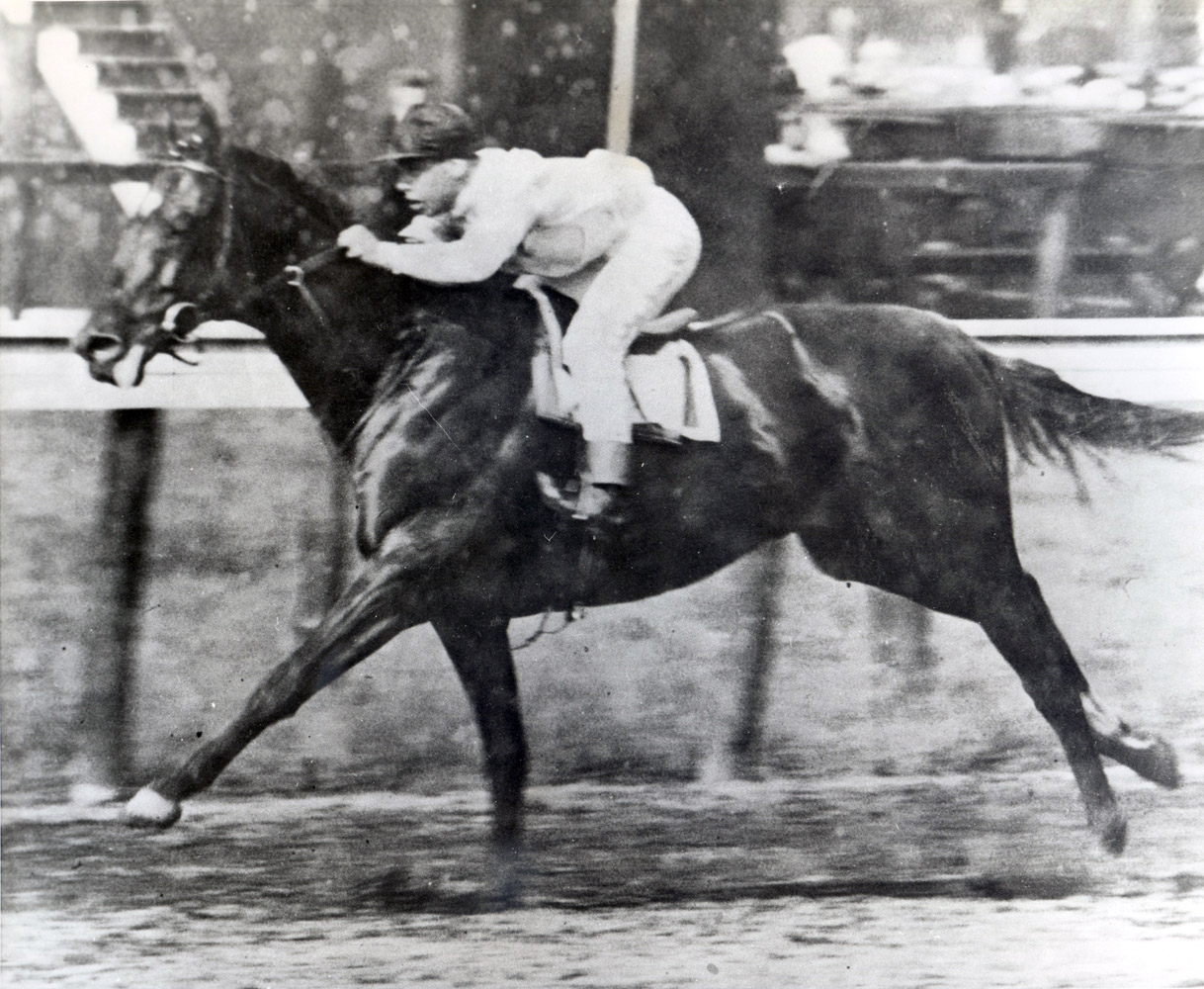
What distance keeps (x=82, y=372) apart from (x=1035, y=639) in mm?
3701

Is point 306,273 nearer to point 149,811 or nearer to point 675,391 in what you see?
point 675,391

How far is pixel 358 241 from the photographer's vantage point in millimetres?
4578

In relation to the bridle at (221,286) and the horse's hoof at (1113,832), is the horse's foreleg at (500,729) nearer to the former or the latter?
the bridle at (221,286)

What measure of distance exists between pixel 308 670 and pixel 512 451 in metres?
1.07

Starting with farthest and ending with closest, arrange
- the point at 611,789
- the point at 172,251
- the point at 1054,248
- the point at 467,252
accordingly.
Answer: the point at 1054,248
the point at 611,789
the point at 467,252
the point at 172,251

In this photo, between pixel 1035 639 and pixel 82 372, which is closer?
pixel 82 372

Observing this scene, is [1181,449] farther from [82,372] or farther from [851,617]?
[82,372]

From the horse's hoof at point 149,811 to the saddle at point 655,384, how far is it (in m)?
1.93

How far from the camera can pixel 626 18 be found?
464 centimetres

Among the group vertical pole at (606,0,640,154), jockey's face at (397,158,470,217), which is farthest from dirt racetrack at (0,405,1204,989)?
vertical pole at (606,0,640,154)

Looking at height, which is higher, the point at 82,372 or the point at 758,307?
the point at 758,307

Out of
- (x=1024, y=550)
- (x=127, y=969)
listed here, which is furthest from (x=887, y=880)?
(x=127, y=969)

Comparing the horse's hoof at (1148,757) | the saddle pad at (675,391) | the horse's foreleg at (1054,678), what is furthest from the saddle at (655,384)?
the horse's hoof at (1148,757)

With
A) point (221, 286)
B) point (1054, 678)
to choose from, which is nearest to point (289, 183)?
point (221, 286)
